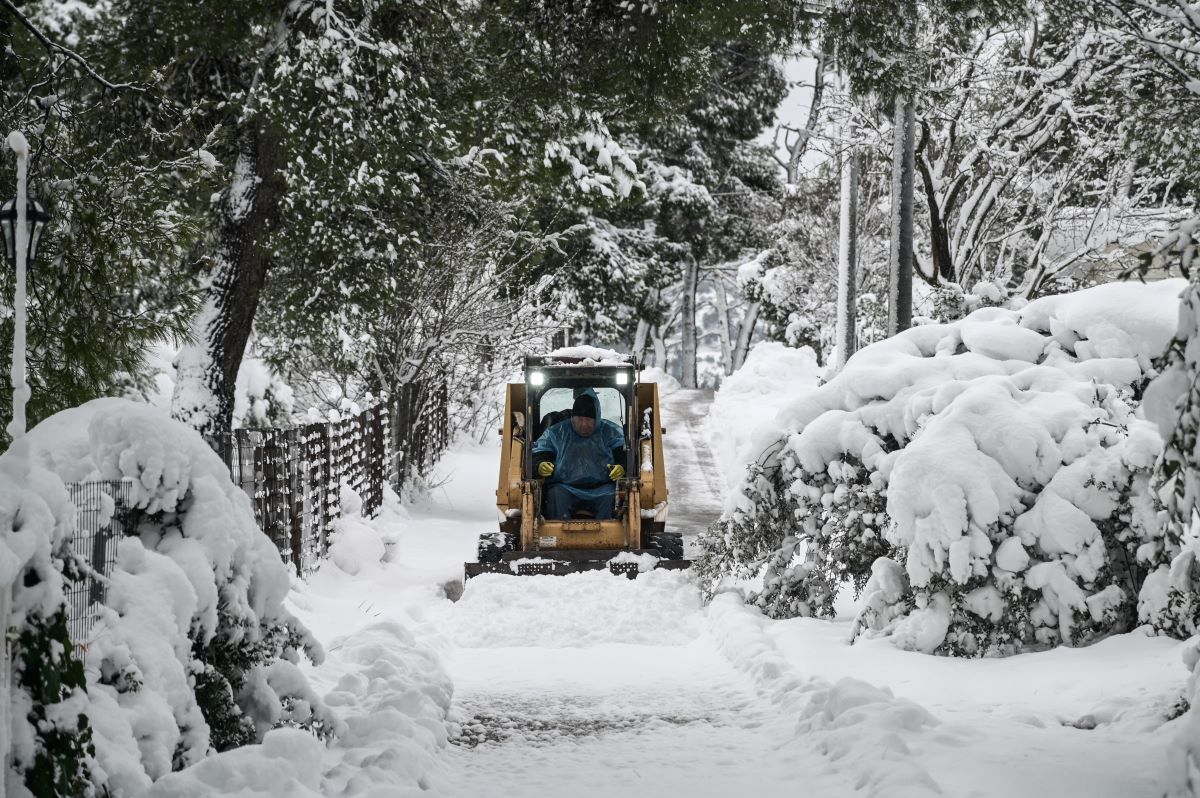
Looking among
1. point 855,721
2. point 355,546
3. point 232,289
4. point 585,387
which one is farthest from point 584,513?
point 855,721

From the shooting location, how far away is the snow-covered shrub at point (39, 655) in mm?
4082

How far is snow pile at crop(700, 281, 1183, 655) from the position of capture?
7.75 m

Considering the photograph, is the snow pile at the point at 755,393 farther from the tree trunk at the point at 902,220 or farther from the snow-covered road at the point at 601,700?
the snow-covered road at the point at 601,700

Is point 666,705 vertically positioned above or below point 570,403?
below

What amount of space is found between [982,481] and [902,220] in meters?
6.27

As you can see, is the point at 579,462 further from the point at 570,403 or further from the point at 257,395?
the point at 257,395

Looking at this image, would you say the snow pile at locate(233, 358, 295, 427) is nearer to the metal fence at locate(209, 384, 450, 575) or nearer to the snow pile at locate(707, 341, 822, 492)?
the metal fence at locate(209, 384, 450, 575)

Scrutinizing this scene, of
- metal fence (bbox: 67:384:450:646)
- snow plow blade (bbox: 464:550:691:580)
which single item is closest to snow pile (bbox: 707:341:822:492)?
metal fence (bbox: 67:384:450:646)

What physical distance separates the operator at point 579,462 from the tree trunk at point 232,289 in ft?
11.0

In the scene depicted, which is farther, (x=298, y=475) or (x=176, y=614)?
(x=298, y=475)

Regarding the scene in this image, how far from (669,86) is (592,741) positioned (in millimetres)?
5143

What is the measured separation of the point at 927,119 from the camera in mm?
19750

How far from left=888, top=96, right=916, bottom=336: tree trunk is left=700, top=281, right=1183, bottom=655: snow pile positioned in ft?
12.9

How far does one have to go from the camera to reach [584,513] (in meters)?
13.1
